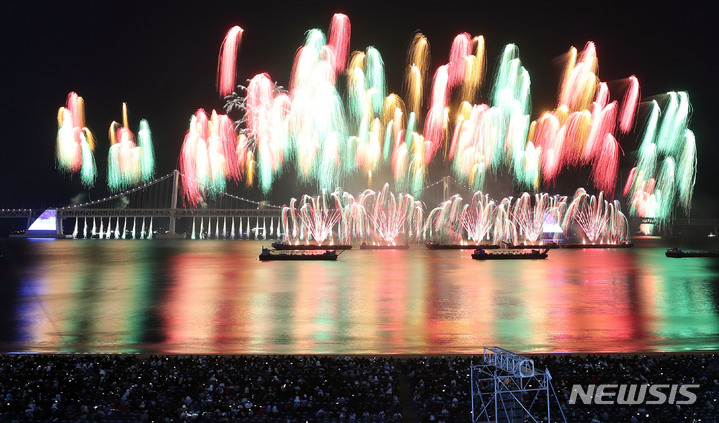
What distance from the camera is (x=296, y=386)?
9539mm

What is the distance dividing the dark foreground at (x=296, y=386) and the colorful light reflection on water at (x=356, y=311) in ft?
6.17

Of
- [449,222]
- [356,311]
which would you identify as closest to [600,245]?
[449,222]

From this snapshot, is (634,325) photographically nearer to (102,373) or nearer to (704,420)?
(704,420)

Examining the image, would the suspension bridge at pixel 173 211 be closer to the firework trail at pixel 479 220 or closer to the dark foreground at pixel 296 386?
the firework trail at pixel 479 220

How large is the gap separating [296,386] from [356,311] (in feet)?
29.4

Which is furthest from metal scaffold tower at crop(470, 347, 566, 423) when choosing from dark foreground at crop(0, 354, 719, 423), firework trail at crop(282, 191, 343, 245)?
firework trail at crop(282, 191, 343, 245)

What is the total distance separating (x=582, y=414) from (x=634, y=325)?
27.3 ft

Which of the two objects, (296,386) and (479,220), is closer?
(296,386)

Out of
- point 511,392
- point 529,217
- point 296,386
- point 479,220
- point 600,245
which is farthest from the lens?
point 529,217

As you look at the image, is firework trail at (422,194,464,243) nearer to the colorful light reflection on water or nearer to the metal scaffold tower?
the colorful light reflection on water

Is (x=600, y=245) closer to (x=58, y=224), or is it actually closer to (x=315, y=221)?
(x=315, y=221)

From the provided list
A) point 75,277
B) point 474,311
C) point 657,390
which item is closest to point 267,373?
point 657,390

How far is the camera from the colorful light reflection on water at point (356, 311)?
13367 millimetres

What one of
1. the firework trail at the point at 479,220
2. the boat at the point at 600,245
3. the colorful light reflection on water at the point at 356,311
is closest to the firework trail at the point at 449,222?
the firework trail at the point at 479,220
